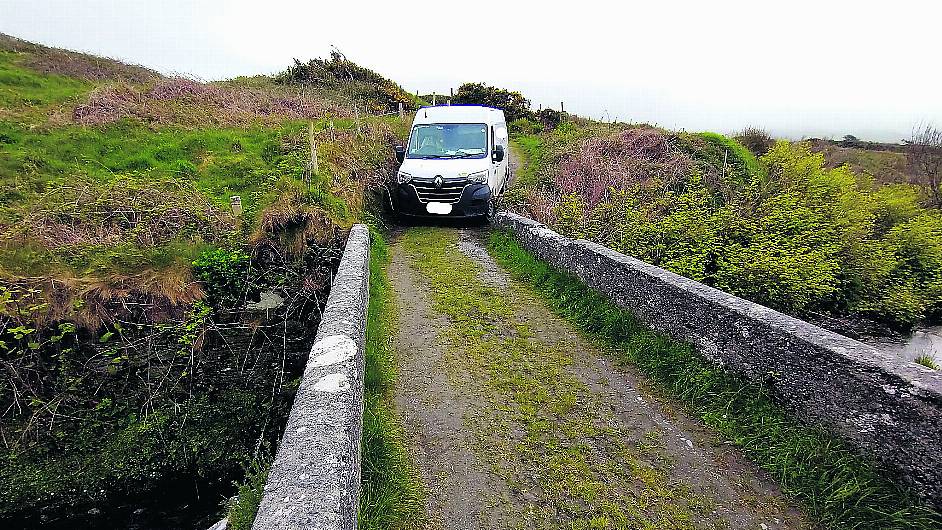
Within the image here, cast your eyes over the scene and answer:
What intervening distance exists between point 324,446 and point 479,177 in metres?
7.71

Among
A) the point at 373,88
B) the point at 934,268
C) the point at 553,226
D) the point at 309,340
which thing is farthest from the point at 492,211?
the point at 373,88

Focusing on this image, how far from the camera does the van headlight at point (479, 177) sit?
9672 millimetres

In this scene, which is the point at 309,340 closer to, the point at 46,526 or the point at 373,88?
the point at 46,526

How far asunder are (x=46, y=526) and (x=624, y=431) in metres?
7.12

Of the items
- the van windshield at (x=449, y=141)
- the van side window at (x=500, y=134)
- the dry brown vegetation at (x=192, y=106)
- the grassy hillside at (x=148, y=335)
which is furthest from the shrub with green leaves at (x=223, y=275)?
the dry brown vegetation at (x=192, y=106)

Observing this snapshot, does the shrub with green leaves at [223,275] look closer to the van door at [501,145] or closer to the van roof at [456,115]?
the van roof at [456,115]

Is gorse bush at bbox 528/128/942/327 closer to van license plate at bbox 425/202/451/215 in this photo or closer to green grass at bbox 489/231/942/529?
van license plate at bbox 425/202/451/215

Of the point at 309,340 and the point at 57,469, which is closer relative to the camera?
the point at 57,469

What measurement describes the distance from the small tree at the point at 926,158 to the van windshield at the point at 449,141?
53.7ft

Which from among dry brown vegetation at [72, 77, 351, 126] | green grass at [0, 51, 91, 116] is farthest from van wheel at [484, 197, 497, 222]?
green grass at [0, 51, 91, 116]

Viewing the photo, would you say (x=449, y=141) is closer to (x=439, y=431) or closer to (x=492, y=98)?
(x=439, y=431)

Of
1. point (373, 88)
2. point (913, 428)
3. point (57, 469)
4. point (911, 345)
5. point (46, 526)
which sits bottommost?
point (46, 526)

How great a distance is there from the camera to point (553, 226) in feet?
32.5

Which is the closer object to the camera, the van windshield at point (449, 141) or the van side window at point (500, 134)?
the van windshield at point (449, 141)
